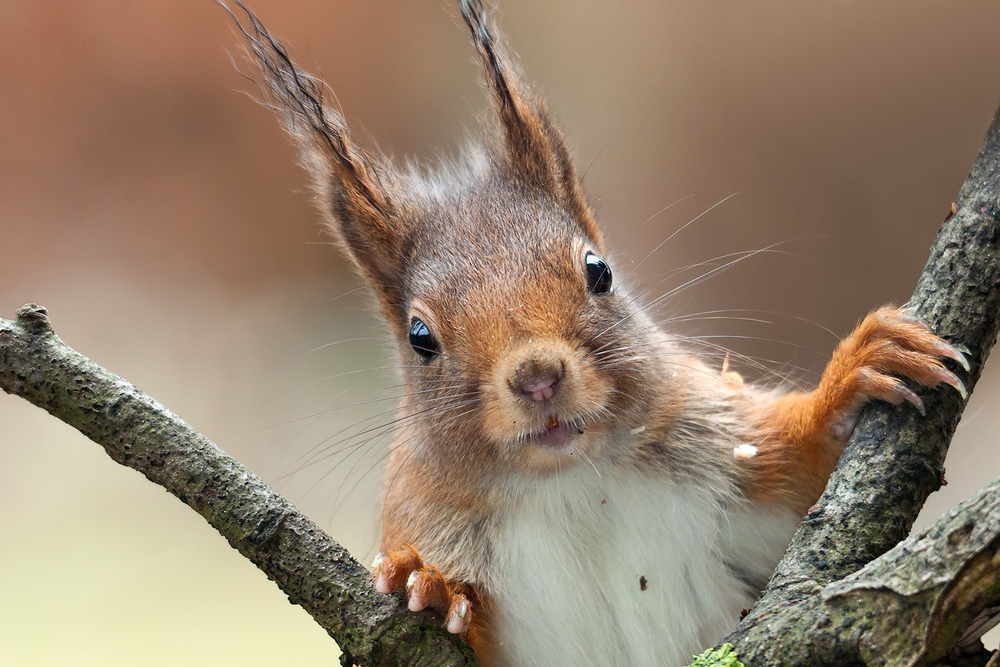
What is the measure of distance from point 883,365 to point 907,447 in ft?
0.76

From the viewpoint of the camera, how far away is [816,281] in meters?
4.71

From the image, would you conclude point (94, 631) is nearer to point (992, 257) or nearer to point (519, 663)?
point (519, 663)

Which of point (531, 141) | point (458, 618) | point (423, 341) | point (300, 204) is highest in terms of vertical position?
point (300, 204)

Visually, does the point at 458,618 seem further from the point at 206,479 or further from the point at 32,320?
the point at 32,320

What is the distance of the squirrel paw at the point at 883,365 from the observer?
6.09 feet

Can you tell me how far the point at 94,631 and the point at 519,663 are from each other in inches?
129

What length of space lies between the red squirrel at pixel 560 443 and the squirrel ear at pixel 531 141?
2 cm

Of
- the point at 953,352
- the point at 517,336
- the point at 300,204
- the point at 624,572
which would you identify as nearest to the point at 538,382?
the point at 517,336

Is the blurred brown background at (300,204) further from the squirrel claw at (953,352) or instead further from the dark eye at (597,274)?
the squirrel claw at (953,352)

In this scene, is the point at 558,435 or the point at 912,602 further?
the point at 558,435

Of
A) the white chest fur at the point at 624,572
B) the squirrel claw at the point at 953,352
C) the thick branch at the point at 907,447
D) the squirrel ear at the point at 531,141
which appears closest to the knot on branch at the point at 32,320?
the white chest fur at the point at 624,572

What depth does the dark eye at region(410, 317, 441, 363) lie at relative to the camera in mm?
2314

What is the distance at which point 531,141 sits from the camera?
2604mm

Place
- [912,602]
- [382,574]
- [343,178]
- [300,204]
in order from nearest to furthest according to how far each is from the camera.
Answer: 1. [912,602]
2. [382,574]
3. [343,178]
4. [300,204]
